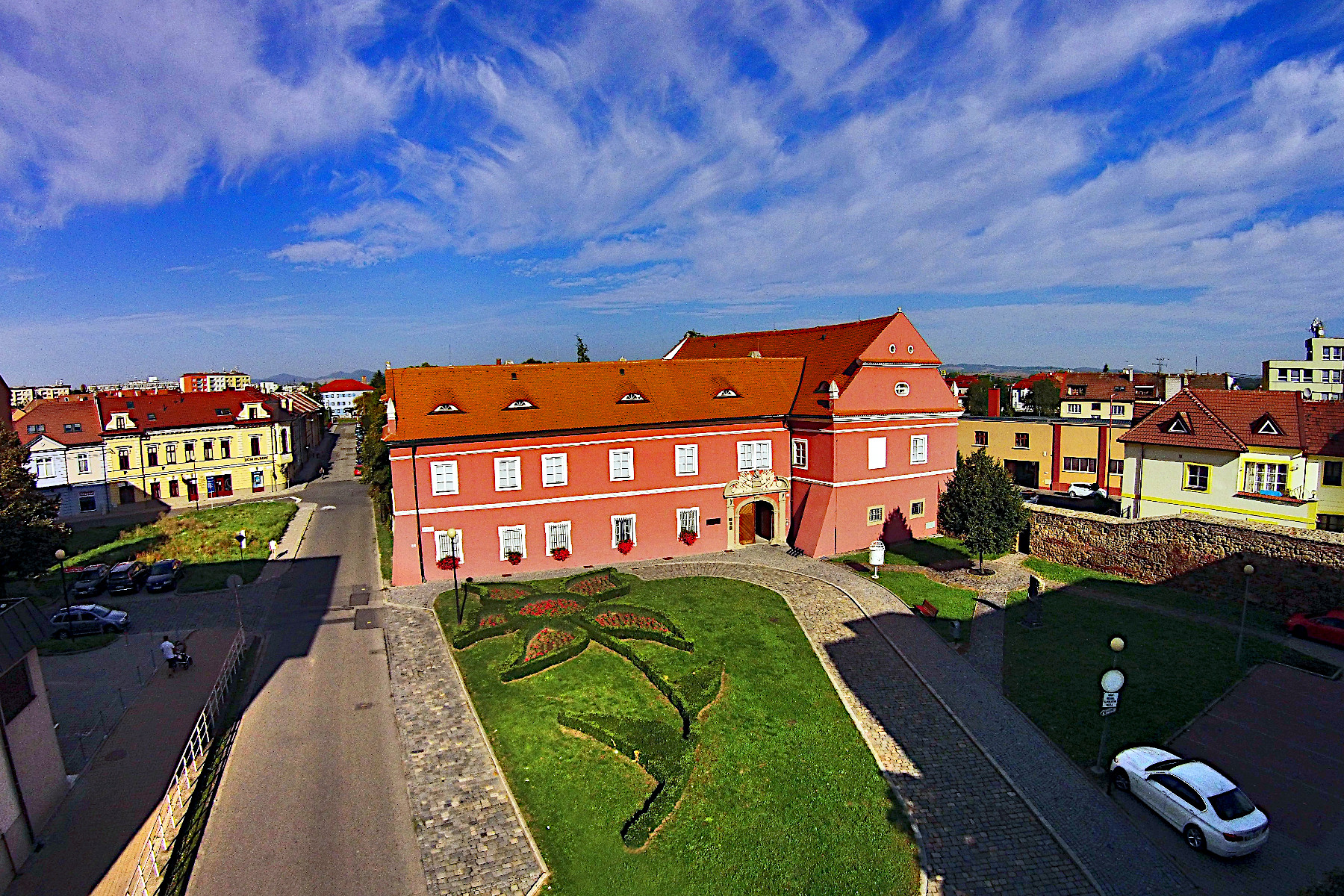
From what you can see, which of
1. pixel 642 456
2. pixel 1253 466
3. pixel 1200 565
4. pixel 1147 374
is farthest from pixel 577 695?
pixel 1147 374

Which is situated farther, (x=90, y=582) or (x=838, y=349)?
(x=838, y=349)

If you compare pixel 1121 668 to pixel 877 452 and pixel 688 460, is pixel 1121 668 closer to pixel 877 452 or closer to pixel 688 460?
pixel 877 452

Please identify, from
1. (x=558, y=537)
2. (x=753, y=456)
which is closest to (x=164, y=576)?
(x=558, y=537)

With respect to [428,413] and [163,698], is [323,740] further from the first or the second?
[428,413]

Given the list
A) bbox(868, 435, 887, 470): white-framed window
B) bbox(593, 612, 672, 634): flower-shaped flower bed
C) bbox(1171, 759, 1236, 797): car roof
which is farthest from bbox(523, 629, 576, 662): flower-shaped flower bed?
bbox(868, 435, 887, 470): white-framed window

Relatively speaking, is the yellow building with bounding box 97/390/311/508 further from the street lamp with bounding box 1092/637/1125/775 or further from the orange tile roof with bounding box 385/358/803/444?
the street lamp with bounding box 1092/637/1125/775
